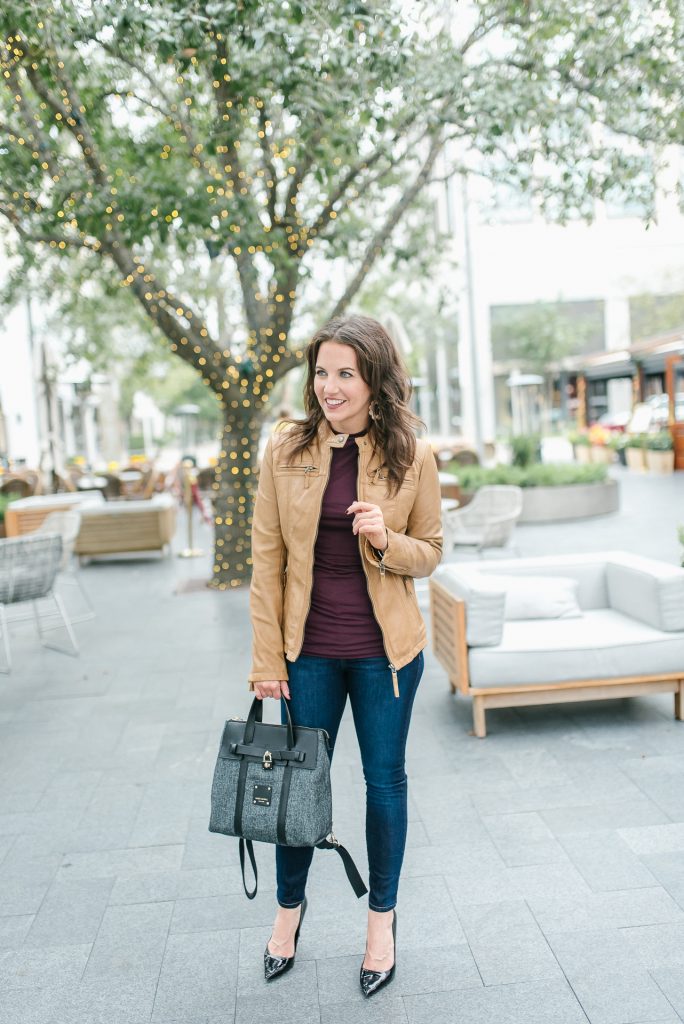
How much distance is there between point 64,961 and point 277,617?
50.0 inches

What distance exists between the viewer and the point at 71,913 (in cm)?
308

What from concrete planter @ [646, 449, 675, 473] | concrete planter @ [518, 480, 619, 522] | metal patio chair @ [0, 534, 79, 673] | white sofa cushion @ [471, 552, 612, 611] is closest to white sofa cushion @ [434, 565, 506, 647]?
white sofa cushion @ [471, 552, 612, 611]

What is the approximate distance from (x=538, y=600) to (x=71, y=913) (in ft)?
9.62

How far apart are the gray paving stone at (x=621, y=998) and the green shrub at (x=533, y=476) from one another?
11210 mm

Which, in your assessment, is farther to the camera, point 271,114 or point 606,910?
point 271,114

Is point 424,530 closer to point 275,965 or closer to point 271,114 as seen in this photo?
point 275,965

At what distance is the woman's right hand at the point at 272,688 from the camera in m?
2.49

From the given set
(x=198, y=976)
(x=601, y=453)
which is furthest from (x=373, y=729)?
(x=601, y=453)

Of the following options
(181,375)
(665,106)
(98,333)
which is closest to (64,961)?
(665,106)

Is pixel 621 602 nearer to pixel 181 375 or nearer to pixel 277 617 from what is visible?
pixel 277 617

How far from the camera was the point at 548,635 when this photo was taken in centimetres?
473

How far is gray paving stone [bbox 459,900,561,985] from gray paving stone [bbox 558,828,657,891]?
31 cm

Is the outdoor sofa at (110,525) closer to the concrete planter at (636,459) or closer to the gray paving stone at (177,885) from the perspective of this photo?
the gray paving stone at (177,885)

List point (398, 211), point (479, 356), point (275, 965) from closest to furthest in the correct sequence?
point (275, 965)
point (398, 211)
point (479, 356)
